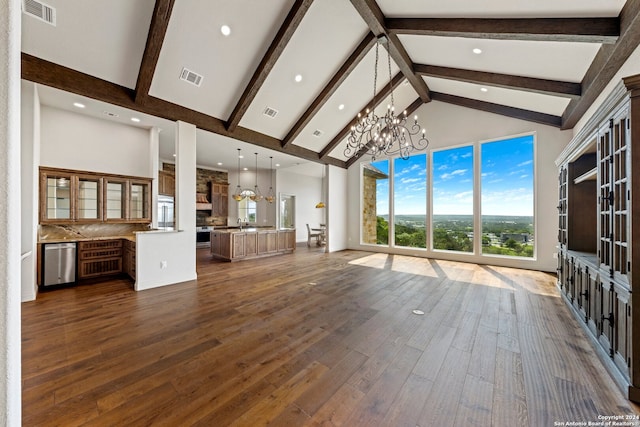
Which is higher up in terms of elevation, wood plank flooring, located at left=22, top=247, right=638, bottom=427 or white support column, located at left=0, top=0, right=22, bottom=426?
white support column, located at left=0, top=0, right=22, bottom=426

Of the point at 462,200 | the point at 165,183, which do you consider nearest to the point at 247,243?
the point at 165,183

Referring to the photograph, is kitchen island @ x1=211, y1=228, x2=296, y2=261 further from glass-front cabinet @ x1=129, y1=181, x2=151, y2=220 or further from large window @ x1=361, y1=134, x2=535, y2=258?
large window @ x1=361, y1=134, x2=535, y2=258

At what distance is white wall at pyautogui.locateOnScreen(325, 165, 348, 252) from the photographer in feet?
27.0

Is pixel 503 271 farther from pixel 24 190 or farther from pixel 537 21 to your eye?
pixel 24 190

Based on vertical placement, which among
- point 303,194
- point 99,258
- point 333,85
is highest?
point 333,85

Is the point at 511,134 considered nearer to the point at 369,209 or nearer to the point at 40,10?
the point at 369,209

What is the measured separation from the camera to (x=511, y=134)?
19.2 feet

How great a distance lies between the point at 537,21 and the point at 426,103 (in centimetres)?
415

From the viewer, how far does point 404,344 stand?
256cm

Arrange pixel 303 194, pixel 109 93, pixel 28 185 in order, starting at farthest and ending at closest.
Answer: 1. pixel 303 194
2. pixel 109 93
3. pixel 28 185

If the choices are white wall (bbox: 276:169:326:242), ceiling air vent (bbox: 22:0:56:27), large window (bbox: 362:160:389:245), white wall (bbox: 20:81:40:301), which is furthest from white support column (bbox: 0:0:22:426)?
white wall (bbox: 276:169:326:242)

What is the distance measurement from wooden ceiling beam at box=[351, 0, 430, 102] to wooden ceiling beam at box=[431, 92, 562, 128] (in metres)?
0.63

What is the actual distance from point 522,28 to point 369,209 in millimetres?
5963

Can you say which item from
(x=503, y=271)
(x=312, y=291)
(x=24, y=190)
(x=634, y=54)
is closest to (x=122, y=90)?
(x=24, y=190)
